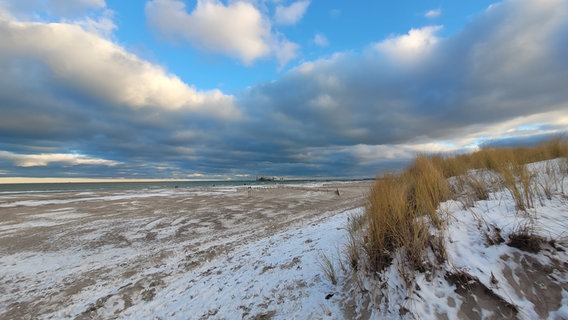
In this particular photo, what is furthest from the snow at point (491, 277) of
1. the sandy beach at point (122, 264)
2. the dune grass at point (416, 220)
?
the sandy beach at point (122, 264)

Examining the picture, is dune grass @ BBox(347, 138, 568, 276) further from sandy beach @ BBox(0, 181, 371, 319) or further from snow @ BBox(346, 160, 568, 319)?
sandy beach @ BBox(0, 181, 371, 319)

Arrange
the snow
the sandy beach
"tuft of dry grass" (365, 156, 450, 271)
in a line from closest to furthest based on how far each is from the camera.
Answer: the snow
"tuft of dry grass" (365, 156, 450, 271)
the sandy beach

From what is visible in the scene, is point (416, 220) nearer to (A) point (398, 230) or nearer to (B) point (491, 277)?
(A) point (398, 230)

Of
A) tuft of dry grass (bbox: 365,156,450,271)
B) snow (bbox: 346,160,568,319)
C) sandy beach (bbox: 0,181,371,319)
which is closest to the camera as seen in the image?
snow (bbox: 346,160,568,319)

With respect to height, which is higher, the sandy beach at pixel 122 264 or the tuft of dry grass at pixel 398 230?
the tuft of dry grass at pixel 398 230

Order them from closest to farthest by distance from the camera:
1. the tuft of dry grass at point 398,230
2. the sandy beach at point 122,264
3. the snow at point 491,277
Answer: the snow at point 491,277, the tuft of dry grass at point 398,230, the sandy beach at point 122,264

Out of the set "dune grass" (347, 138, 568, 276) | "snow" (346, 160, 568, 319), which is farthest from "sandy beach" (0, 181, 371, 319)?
"snow" (346, 160, 568, 319)

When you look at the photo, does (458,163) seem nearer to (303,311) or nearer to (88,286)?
(303,311)

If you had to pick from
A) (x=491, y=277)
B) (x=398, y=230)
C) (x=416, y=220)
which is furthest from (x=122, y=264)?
(x=491, y=277)

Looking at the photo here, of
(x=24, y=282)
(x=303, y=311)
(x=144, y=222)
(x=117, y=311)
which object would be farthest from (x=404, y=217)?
(x=144, y=222)

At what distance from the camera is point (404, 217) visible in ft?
12.8

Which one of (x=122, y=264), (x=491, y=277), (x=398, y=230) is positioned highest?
(x=398, y=230)

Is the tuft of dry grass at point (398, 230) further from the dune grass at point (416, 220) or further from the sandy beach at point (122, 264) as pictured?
the sandy beach at point (122, 264)

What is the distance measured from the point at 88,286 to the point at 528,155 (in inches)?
562
